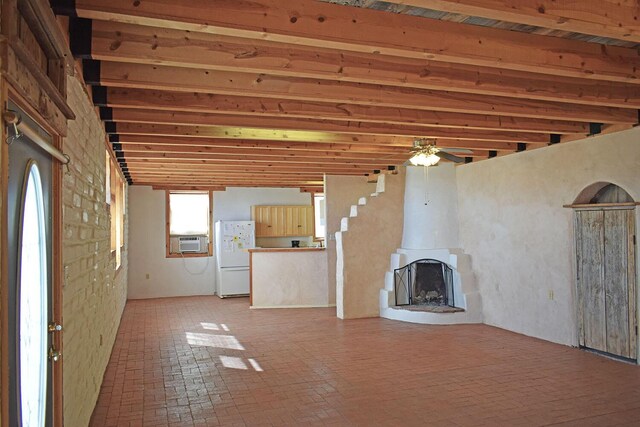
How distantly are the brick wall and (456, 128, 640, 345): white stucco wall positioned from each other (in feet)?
16.6

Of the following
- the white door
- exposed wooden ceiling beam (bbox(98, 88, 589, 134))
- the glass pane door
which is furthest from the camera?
exposed wooden ceiling beam (bbox(98, 88, 589, 134))

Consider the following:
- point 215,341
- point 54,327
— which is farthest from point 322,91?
point 215,341

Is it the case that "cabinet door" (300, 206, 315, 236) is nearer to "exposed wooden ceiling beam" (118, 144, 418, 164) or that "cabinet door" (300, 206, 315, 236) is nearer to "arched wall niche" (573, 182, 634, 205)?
"exposed wooden ceiling beam" (118, 144, 418, 164)

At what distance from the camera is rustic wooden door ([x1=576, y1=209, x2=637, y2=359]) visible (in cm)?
520

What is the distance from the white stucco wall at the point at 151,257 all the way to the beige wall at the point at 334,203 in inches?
135

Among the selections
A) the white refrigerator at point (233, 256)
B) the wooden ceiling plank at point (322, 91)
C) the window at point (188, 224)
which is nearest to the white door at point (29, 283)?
the wooden ceiling plank at point (322, 91)

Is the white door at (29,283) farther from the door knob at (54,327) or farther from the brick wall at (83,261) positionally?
the brick wall at (83,261)

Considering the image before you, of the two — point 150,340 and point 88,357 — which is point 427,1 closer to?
point 88,357

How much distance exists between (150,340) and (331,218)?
152 inches

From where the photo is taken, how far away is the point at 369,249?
8.08 m

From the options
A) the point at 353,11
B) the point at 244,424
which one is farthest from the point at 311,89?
the point at 244,424

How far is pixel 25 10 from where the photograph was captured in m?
1.80

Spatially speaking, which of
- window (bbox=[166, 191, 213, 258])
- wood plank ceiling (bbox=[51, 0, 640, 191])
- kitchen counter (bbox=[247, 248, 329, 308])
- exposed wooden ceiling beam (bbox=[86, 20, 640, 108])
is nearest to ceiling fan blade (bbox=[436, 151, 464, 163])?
wood plank ceiling (bbox=[51, 0, 640, 191])

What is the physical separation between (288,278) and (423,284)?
247cm
